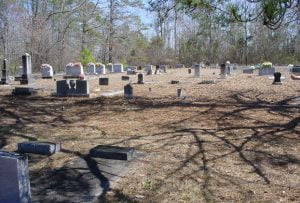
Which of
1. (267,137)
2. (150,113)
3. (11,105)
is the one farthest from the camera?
(11,105)

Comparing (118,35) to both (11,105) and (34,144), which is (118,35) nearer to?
(11,105)

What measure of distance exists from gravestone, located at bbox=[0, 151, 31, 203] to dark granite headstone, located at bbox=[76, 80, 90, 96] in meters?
8.51

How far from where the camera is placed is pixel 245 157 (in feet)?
16.4

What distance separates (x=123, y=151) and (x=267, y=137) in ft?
7.28

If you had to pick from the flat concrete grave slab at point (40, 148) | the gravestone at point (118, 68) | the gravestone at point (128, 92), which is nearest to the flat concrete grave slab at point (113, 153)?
the flat concrete grave slab at point (40, 148)

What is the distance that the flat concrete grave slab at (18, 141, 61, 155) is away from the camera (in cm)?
532

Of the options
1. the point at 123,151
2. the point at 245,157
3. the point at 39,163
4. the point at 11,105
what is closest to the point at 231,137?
the point at 245,157

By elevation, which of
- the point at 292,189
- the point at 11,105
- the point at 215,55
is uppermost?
the point at 215,55

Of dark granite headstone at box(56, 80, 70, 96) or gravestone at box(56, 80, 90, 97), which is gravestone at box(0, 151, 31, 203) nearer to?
gravestone at box(56, 80, 90, 97)

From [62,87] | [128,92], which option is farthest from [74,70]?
[128,92]

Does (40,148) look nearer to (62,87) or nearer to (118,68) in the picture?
(62,87)

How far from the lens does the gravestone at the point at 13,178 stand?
3.15 m

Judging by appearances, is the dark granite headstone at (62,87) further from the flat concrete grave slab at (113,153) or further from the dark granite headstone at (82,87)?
the flat concrete grave slab at (113,153)

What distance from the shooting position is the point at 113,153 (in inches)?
201
